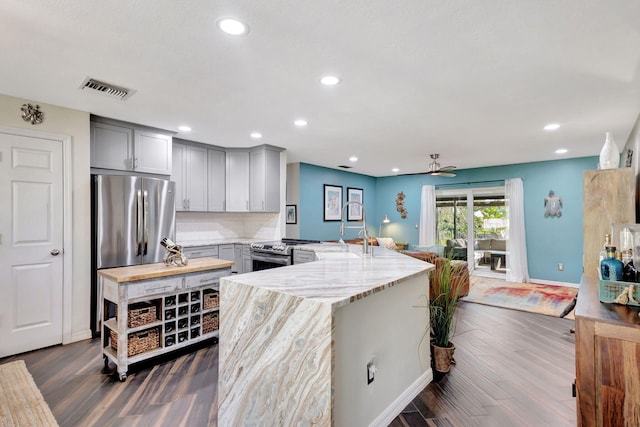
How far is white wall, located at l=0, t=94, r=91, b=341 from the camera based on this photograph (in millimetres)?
3193

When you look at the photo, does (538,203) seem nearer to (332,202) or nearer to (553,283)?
(553,283)

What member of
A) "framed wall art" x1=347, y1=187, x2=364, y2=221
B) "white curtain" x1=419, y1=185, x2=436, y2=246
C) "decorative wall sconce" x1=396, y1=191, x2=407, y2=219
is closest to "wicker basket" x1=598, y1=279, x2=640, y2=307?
"white curtain" x1=419, y1=185, x2=436, y2=246

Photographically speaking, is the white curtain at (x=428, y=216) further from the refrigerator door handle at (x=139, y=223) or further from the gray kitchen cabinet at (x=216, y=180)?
the refrigerator door handle at (x=139, y=223)

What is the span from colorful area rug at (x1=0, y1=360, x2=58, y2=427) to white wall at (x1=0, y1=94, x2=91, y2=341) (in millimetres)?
701

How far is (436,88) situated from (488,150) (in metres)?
2.95

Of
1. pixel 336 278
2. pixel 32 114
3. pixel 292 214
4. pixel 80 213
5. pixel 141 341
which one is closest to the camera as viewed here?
A: pixel 336 278

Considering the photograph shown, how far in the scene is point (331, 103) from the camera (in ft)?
9.82

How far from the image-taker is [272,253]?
456cm

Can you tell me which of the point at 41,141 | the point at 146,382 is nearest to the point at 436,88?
the point at 146,382

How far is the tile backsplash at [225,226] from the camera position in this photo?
Result: 493 cm

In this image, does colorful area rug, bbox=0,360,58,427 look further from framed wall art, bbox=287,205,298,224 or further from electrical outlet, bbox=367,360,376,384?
framed wall art, bbox=287,205,298,224

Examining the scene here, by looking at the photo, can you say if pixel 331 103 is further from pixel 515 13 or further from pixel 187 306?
pixel 187 306

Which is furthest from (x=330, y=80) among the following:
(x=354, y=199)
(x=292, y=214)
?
(x=354, y=199)

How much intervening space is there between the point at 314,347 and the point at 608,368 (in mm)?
1395
